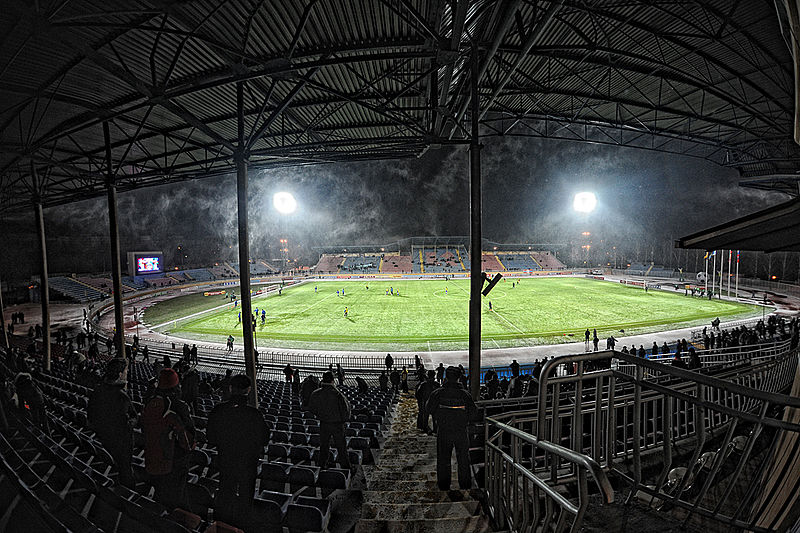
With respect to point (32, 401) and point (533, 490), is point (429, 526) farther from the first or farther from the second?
point (32, 401)

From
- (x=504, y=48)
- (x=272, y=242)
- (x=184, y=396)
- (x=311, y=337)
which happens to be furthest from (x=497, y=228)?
(x=184, y=396)

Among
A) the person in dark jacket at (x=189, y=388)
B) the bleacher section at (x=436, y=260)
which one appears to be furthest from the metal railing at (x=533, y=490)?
the bleacher section at (x=436, y=260)

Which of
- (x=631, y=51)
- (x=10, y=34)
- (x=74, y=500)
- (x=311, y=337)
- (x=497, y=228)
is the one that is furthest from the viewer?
(x=497, y=228)

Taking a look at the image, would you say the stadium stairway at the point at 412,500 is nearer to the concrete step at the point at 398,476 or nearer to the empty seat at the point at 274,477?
the concrete step at the point at 398,476

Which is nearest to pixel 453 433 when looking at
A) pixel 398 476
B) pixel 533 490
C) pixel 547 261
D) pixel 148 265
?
pixel 398 476

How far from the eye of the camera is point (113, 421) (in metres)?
3.99

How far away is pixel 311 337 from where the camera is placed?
84.3 feet

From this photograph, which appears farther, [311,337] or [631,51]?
[311,337]

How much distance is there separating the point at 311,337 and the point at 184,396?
18.7 meters

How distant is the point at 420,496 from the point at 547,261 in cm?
9548

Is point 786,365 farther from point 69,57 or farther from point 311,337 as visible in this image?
point 311,337

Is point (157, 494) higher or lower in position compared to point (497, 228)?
lower

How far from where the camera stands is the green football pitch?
24578 mm

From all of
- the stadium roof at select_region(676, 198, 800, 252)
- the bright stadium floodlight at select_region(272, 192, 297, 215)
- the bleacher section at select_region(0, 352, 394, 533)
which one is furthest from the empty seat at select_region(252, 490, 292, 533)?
the bright stadium floodlight at select_region(272, 192, 297, 215)
